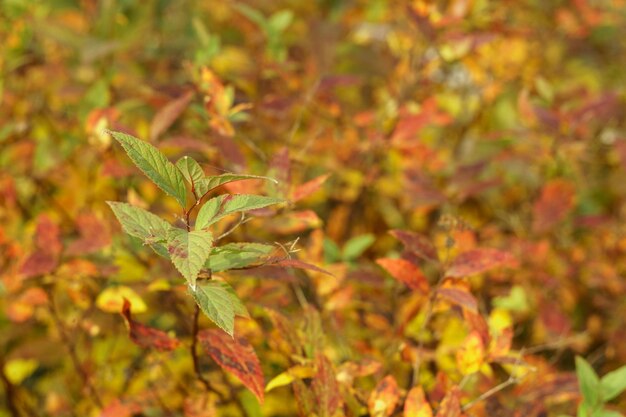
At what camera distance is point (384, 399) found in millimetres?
1107

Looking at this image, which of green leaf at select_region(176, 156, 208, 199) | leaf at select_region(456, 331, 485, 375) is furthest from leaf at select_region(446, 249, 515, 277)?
green leaf at select_region(176, 156, 208, 199)

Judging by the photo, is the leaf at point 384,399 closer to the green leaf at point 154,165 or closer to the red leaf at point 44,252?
the green leaf at point 154,165

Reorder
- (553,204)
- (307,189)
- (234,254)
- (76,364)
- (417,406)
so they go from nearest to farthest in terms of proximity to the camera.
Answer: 1. (234,254)
2. (417,406)
3. (307,189)
4. (76,364)
5. (553,204)

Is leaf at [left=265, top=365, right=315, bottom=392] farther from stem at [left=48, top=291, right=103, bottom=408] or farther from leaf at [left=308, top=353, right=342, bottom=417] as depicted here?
stem at [left=48, top=291, right=103, bottom=408]

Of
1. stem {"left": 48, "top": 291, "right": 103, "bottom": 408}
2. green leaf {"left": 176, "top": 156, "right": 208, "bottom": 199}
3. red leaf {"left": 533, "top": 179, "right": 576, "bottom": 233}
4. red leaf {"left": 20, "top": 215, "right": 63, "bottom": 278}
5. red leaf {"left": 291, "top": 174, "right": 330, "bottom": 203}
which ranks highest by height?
green leaf {"left": 176, "top": 156, "right": 208, "bottom": 199}

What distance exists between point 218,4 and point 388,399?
1975 millimetres

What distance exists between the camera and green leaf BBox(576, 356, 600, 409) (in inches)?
43.4

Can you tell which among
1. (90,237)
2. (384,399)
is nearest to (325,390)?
(384,399)

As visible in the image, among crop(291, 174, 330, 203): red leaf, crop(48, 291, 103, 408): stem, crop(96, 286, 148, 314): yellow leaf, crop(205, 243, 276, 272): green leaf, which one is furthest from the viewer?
crop(48, 291, 103, 408): stem

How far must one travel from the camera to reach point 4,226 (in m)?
1.69

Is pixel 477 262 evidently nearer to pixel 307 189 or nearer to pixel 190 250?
pixel 307 189

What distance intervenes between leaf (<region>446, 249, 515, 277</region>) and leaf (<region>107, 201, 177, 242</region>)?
1.74ft

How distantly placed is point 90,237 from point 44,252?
97 mm

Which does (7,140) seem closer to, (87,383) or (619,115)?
(87,383)
